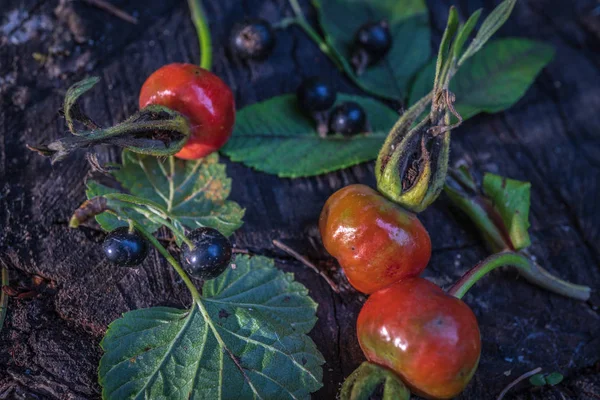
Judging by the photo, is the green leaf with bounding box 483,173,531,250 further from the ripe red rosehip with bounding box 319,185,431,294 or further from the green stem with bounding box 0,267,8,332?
the green stem with bounding box 0,267,8,332

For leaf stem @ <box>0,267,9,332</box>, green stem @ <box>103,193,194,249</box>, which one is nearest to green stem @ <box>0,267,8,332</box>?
leaf stem @ <box>0,267,9,332</box>

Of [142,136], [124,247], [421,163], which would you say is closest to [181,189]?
[142,136]

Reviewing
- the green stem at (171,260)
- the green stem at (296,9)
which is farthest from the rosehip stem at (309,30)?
the green stem at (171,260)

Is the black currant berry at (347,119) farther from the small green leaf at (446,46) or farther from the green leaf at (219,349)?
the green leaf at (219,349)

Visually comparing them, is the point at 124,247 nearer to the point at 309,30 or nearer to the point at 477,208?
the point at 477,208

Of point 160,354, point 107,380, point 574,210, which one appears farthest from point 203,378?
point 574,210

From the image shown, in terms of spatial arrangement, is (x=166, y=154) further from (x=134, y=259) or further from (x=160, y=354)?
(x=160, y=354)
